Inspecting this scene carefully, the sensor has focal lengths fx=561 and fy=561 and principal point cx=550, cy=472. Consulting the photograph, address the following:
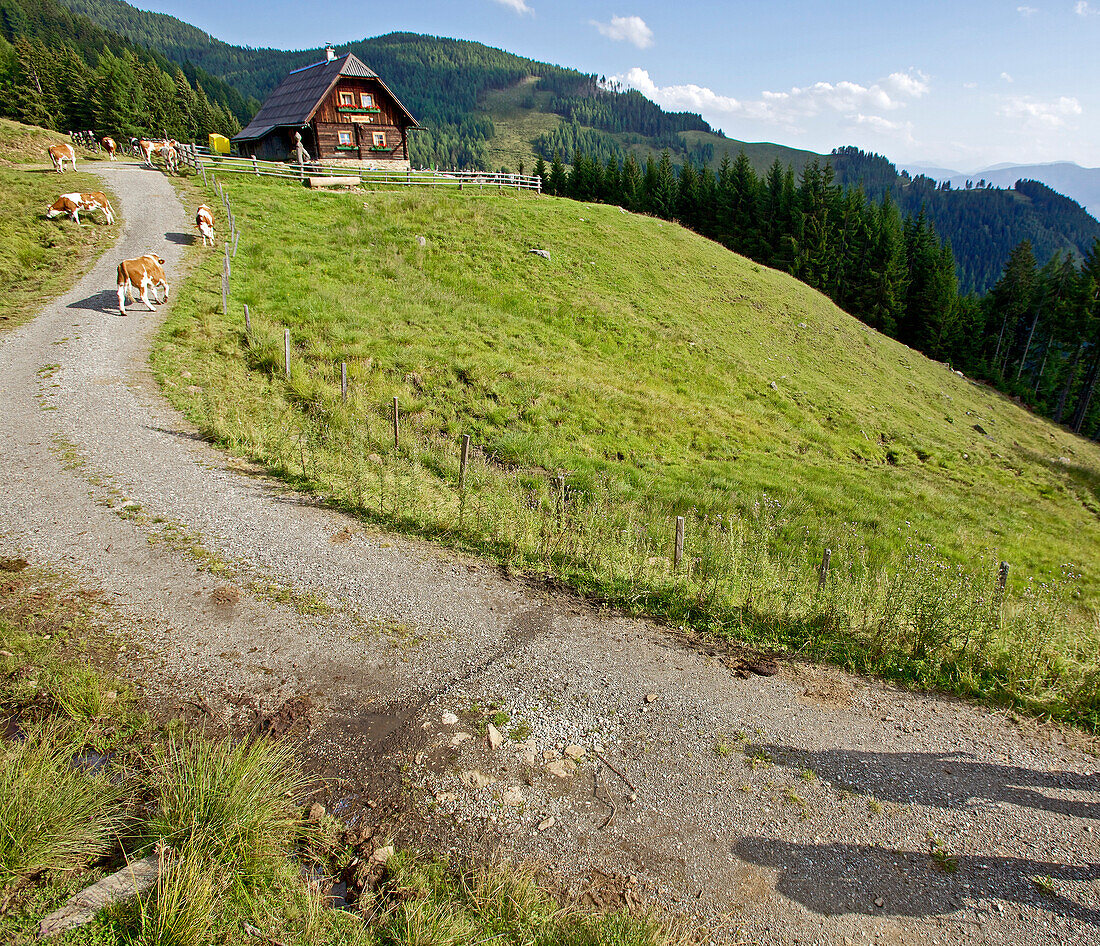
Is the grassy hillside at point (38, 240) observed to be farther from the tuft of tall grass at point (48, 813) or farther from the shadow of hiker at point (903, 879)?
the shadow of hiker at point (903, 879)

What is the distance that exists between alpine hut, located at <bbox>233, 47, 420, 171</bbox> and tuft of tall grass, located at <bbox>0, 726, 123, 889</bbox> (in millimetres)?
45459

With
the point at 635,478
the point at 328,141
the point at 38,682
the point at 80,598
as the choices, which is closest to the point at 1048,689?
the point at 635,478

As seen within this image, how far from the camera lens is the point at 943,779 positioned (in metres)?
5.86

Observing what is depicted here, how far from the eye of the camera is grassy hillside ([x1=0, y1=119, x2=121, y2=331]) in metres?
18.9

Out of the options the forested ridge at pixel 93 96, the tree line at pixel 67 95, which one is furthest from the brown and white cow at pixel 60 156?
the forested ridge at pixel 93 96

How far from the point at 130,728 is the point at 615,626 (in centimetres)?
576

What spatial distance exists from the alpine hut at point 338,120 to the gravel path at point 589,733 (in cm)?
3916

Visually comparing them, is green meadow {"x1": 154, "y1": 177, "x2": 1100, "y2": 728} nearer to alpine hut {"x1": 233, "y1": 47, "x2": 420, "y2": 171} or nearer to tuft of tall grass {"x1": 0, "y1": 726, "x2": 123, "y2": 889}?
tuft of tall grass {"x1": 0, "y1": 726, "x2": 123, "y2": 889}

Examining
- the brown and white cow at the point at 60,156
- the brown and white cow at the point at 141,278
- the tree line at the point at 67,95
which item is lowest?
the brown and white cow at the point at 141,278

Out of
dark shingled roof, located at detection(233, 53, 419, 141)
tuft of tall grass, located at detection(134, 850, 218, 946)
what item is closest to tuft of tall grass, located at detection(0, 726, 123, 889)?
tuft of tall grass, located at detection(134, 850, 218, 946)

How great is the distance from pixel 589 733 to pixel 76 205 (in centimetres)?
3014

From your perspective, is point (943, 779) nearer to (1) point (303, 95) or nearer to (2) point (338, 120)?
(2) point (338, 120)

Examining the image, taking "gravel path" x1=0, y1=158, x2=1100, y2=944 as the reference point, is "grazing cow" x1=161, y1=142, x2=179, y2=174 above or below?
above

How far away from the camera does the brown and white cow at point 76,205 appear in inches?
916
